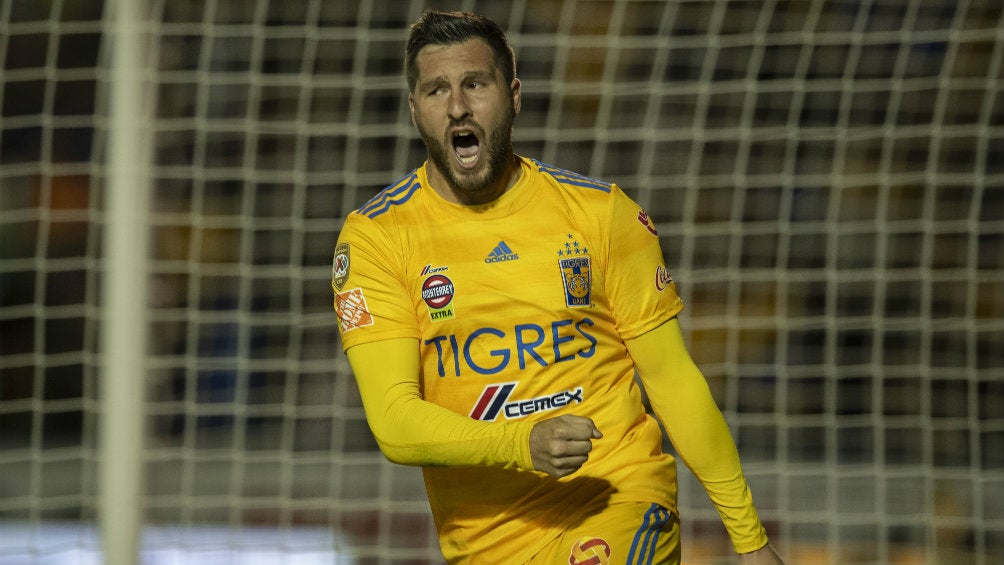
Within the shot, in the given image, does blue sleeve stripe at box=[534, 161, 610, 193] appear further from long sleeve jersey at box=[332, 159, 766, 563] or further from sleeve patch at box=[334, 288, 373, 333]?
sleeve patch at box=[334, 288, 373, 333]

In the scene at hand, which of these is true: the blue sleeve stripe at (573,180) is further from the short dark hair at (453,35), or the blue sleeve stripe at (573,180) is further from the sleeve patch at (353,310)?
the sleeve patch at (353,310)

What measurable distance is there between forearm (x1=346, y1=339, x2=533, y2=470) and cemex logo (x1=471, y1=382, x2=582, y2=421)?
169mm

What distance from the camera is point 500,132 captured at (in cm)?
259

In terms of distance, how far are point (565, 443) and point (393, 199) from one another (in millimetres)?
835

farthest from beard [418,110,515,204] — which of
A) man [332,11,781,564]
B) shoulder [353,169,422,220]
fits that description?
shoulder [353,169,422,220]

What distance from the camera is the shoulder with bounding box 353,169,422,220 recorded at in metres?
2.68

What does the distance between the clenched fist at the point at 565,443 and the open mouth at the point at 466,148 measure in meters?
0.66

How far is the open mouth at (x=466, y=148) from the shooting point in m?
2.58

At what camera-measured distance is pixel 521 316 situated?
258 centimetres

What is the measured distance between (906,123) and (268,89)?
3.37 meters

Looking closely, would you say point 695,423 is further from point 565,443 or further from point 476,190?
point 476,190

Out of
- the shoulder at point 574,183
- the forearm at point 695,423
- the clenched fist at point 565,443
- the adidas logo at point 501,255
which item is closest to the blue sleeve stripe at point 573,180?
the shoulder at point 574,183

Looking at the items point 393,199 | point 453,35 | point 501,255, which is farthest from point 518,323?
point 453,35

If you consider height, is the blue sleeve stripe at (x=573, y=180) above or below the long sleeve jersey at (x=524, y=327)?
above
